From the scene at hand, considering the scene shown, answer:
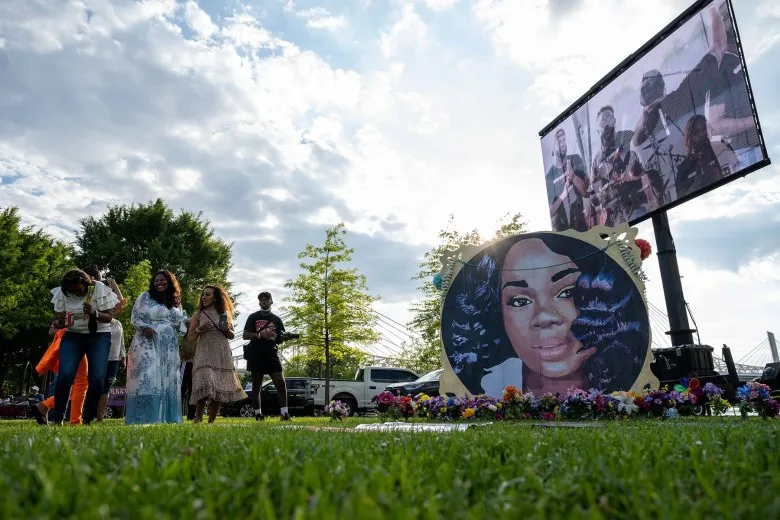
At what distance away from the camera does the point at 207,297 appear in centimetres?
774

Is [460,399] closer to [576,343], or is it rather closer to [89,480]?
[576,343]

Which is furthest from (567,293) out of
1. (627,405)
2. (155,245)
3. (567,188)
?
(155,245)

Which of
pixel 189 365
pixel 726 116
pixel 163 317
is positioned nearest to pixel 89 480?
pixel 163 317

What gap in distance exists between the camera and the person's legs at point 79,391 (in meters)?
6.67

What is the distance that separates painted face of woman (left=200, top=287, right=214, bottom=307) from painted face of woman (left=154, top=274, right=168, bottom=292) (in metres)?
0.60

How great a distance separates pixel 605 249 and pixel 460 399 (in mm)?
3880

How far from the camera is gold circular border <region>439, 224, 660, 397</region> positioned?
29.6 ft

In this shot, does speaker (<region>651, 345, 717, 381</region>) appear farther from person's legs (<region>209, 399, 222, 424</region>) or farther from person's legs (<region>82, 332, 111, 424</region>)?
person's legs (<region>82, 332, 111, 424</region>)

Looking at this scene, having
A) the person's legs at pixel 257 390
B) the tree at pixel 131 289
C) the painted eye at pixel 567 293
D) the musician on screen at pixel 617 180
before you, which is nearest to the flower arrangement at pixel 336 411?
the person's legs at pixel 257 390

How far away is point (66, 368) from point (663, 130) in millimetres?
14759

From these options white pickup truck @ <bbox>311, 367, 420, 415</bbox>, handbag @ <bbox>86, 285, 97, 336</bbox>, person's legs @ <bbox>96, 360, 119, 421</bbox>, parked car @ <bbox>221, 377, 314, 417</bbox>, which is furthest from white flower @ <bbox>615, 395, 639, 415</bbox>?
parked car @ <bbox>221, 377, 314, 417</bbox>

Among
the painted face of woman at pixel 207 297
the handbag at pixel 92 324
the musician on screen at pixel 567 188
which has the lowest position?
the handbag at pixel 92 324

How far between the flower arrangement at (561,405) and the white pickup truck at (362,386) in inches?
379

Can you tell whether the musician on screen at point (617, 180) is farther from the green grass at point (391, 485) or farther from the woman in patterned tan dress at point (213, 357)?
the green grass at point (391, 485)
